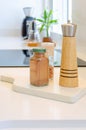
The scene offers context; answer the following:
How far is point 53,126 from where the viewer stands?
618 mm

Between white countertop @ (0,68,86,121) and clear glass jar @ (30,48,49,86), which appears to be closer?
white countertop @ (0,68,86,121)

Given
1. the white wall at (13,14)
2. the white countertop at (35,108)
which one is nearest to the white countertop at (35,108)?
the white countertop at (35,108)

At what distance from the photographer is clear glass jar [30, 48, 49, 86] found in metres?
0.81

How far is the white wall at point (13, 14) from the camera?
3164 mm

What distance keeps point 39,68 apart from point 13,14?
97.6 inches

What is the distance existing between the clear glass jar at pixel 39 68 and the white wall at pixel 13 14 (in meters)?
2.40

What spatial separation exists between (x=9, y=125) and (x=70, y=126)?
146 mm

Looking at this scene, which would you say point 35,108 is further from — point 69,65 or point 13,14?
point 13,14

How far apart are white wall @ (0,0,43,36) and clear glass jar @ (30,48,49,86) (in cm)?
240

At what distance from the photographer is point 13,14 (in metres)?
3.18

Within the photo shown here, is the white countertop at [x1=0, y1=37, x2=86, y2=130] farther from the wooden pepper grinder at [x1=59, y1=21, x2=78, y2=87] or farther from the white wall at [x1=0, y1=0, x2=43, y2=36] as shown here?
the white wall at [x1=0, y1=0, x2=43, y2=36]

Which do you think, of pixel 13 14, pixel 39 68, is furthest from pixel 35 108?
pixel 13 14

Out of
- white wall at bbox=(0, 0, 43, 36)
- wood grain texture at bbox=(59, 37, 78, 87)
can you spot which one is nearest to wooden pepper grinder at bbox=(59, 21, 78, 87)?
wood grain texture at bbox=(59, 37, 78, 87)

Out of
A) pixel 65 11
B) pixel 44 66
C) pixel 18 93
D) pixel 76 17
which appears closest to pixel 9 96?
pixel 18 93
